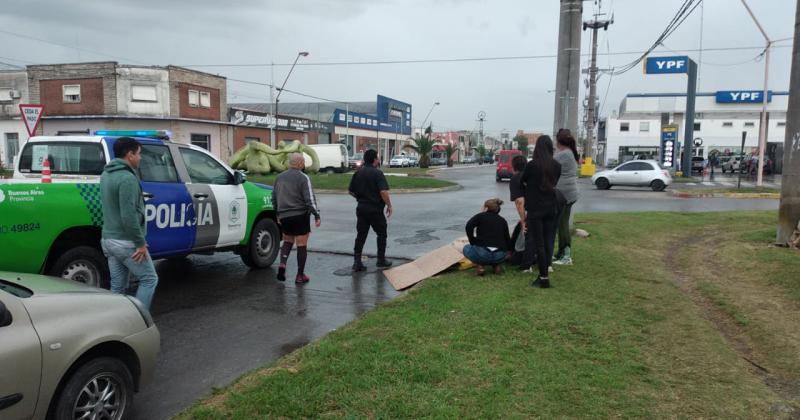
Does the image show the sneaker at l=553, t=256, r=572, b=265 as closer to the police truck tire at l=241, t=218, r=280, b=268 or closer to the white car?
the police truck tire at l=241, t=218, r=280, b=268

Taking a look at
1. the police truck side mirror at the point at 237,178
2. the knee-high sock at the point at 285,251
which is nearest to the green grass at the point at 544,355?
the knee-high sock at the point at 285,251

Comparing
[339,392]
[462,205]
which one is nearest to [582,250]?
[339,392]

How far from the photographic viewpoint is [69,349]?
3035 mm

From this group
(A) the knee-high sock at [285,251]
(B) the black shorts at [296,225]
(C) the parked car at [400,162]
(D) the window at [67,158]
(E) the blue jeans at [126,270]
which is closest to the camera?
(E) the blue jeans at [126,270]

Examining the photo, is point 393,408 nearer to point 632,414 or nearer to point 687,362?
point 632,414

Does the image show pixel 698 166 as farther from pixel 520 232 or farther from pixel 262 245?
pixel 262 245

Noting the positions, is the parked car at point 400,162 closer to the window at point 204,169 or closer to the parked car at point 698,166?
the parked car at point 698,166

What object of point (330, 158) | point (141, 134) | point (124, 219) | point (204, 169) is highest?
point (141, 134)

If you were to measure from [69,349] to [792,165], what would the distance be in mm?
10465

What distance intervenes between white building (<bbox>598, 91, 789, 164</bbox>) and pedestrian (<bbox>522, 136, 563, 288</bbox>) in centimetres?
6354

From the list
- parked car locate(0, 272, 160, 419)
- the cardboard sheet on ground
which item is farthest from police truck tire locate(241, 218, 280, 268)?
parked car locate(0, 272, 160, 419)

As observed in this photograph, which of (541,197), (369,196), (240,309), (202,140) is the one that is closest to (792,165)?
(541,197)

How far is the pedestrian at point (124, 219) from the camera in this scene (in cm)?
461

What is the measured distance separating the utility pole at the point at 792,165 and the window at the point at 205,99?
36.4 m
